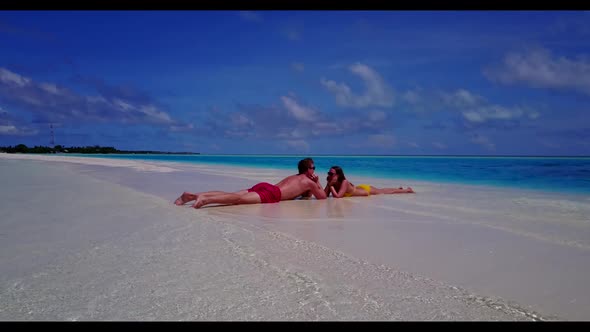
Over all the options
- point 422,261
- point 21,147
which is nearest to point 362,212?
point 422,261

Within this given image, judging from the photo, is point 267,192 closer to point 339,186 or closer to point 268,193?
point 268,193

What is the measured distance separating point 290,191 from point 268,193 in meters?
0.56

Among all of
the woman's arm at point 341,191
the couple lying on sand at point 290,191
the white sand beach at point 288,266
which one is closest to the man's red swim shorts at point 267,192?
the couple lying on sand at point 290,191

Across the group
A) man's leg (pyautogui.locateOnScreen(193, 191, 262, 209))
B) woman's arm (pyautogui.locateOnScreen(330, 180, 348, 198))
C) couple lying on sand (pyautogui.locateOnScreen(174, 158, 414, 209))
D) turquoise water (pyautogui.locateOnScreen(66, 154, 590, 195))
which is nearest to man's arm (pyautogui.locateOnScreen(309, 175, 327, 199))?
couple lying on sand (pyautogui.locateOnScreen(174, 158, 414, 209))

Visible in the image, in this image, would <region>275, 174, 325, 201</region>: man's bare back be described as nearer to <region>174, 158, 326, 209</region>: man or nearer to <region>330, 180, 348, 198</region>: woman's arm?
<region>174, 158, 326, 209</region>: man

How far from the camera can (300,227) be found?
4227mm

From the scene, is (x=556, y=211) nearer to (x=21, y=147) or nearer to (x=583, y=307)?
(x=583, y=307)

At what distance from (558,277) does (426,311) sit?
4.27 feet

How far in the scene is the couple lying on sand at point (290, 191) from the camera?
5906mm

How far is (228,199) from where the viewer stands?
604 cm

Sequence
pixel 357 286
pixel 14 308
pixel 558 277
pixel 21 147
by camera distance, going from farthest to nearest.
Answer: pixel 21 147
pixel 558 277
pixel 357 286
pixel 14 308

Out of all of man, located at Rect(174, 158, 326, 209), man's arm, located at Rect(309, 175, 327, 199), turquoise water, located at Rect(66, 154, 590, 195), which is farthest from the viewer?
turquoise water, located at Rect(66, 154, 590, 195)

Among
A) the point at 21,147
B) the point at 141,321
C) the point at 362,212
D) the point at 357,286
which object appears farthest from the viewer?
the point at 21,147

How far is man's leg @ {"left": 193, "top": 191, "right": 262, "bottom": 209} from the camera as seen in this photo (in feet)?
18.8
